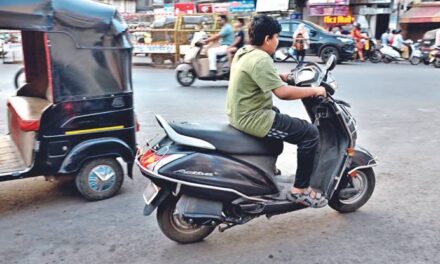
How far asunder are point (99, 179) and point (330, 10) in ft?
78.6

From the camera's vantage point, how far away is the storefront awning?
23.2 m

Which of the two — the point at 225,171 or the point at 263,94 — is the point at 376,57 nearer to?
the point at 263,94

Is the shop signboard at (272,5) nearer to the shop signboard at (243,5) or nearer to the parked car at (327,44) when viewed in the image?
the shop signboard at (243,5)

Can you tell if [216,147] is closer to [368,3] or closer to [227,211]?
[227,211]

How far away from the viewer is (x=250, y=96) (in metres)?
3.37

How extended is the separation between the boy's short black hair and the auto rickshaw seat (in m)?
2.04

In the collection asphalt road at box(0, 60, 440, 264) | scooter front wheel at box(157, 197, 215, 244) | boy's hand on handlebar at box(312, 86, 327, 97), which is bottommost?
asphalt road at box(0, 60, 440, 264)

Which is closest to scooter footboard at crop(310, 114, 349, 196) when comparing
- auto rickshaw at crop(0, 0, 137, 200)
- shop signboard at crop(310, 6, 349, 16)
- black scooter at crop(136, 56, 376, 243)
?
black scooter at crop(136, 56, 376, 243)

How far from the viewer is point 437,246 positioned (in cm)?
347

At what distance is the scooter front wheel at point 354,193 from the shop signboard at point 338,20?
22.9m

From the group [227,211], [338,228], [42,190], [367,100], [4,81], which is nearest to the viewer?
[227,211]

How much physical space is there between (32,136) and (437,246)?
345 centimetres

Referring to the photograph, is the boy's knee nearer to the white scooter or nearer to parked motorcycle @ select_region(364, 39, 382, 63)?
the white scooter

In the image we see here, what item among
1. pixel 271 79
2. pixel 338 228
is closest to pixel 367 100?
pixel 338 228
